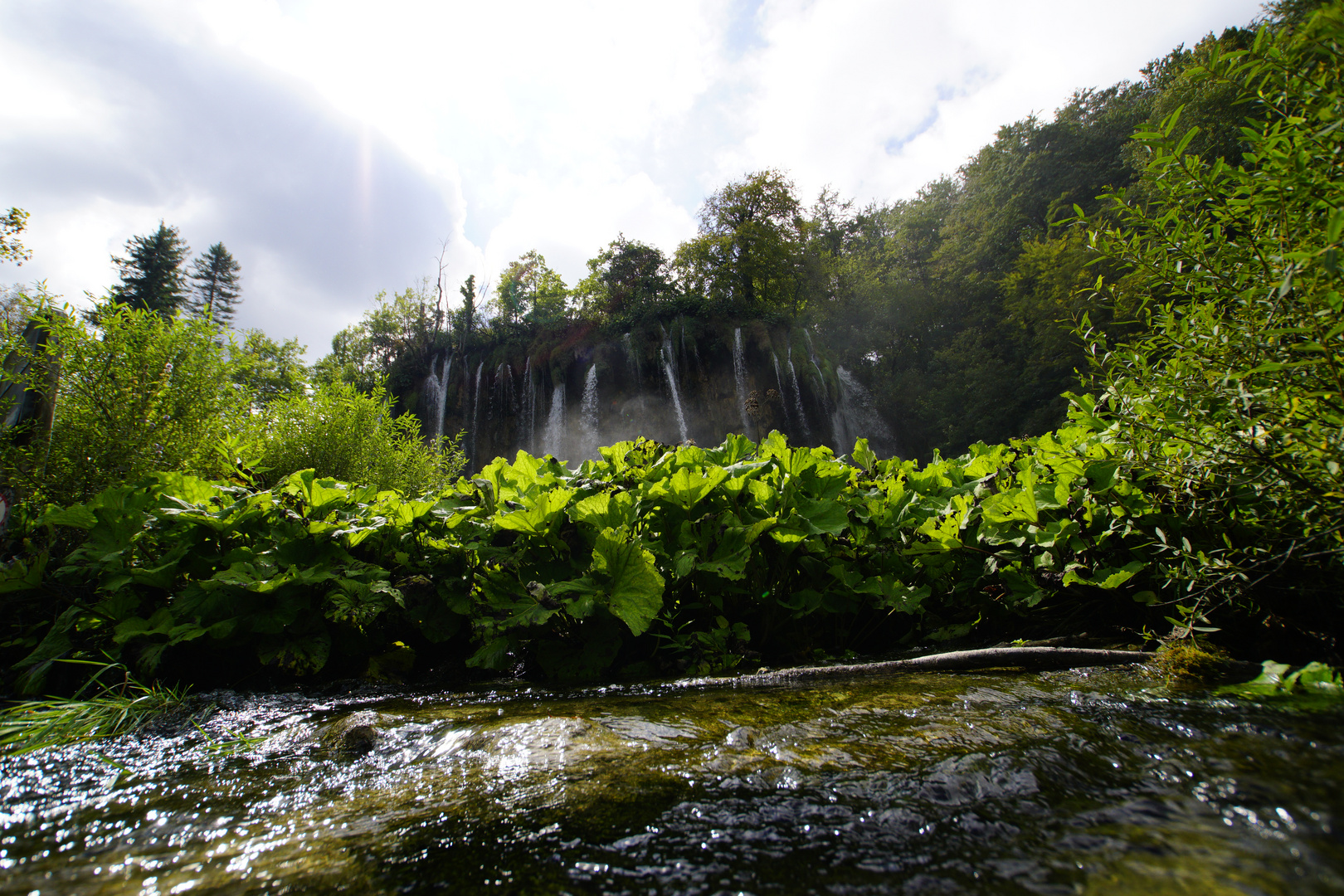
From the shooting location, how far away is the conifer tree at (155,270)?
3372cm

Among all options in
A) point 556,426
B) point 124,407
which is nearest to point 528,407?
point 556,426

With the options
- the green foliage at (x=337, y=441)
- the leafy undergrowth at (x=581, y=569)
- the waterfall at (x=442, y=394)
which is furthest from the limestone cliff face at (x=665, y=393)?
the leafy undergrowth at (x=581, y=569)

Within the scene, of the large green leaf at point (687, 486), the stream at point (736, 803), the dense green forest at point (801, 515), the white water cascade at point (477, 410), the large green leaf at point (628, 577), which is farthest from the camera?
the white water cascade at point (477, 410)

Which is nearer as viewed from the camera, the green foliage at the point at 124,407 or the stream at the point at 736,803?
the stream at the point at 736,803

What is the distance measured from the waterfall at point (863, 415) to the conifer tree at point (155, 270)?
41.6m

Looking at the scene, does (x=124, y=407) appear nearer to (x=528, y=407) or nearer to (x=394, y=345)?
(x=528, y=407)

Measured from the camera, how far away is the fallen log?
1625 millimetres

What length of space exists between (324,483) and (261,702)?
3.36 feet

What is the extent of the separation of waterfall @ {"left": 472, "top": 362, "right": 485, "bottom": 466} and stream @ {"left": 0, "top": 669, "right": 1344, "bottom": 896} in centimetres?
2099

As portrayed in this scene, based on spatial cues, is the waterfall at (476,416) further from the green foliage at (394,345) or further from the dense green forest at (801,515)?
the dense green forest at (801,515)

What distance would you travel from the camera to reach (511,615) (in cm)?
192

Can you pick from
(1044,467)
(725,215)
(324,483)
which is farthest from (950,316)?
(324,483)

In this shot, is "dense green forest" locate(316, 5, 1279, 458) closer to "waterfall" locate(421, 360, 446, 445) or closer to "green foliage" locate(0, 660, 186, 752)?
"waterfall" locate(421, 360, 446, 445)

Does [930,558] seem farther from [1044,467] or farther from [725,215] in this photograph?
[725,215]
